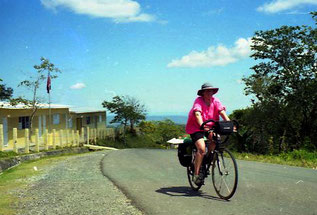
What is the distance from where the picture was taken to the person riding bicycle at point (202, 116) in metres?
5.62

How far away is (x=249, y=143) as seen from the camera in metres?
29.9

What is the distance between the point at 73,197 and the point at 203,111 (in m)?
2.75

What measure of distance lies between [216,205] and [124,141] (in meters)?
43.3

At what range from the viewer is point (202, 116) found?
229 inches

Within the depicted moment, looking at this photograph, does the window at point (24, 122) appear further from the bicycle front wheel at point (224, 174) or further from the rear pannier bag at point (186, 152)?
the bicycle front wheel at point (224, 174)

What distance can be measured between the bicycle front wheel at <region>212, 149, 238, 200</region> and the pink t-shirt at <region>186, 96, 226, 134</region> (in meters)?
0.62

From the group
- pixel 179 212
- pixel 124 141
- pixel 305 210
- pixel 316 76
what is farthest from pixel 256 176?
pixel 124 141

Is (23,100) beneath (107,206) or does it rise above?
above

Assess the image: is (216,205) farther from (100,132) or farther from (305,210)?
(100,132)

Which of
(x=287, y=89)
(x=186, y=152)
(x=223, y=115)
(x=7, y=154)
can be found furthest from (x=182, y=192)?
(x=287, y=89)

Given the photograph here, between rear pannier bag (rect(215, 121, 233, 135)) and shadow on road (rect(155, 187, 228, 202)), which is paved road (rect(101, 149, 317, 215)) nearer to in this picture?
shadow on road (rect(155, 187, 228, 202))

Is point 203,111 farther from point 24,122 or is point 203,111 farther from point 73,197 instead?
point 24,122

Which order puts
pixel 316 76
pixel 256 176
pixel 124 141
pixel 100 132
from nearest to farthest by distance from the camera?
pixel 256 176 → pixel 316 76 → pixel 100 132 → pixel 124 141

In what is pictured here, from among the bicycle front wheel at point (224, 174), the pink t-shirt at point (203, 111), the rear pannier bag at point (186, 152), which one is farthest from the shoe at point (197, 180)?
the pink t-shirt at point (203, 111)
